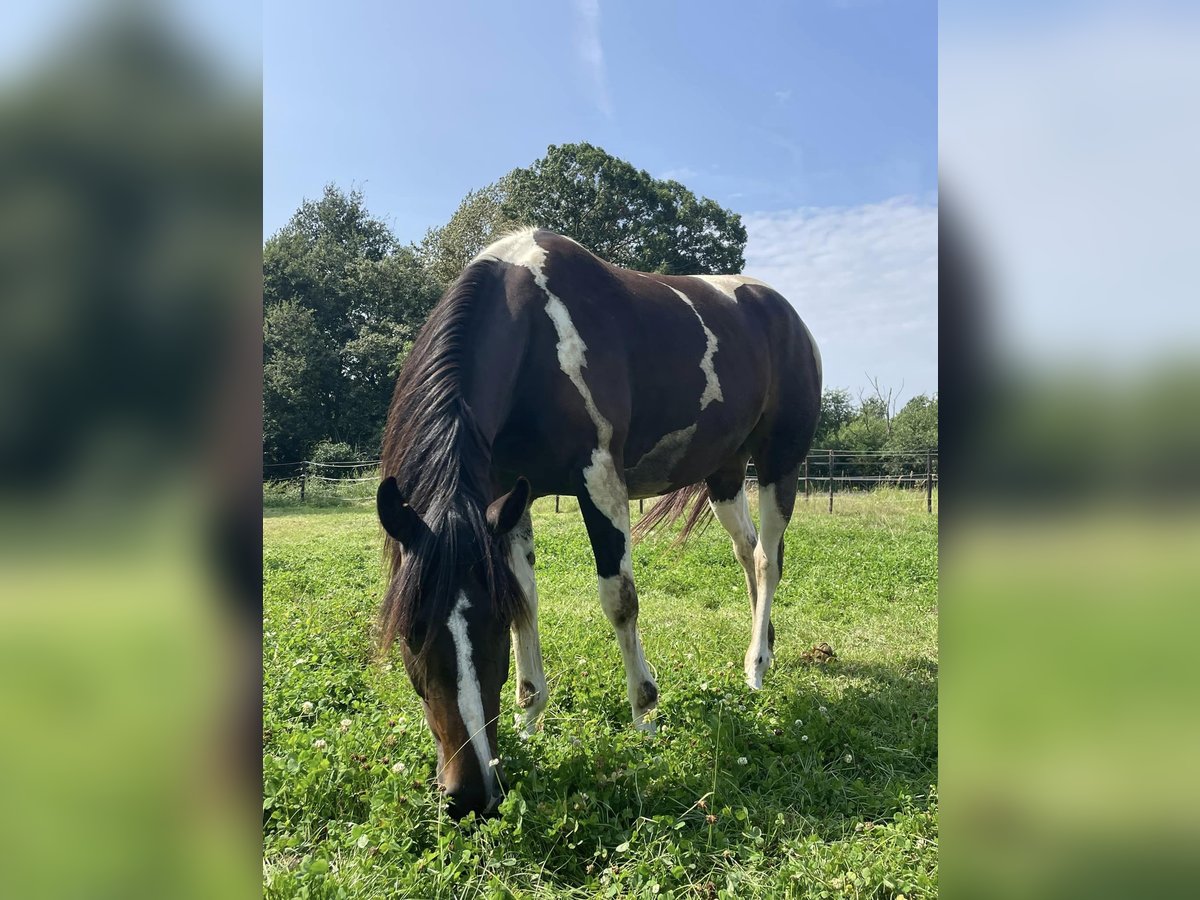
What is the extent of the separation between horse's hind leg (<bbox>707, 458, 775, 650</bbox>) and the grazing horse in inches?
0.5

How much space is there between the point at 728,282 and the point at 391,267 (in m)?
28.4

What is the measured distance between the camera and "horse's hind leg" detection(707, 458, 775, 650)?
522cm

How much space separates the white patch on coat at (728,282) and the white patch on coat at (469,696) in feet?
11.5

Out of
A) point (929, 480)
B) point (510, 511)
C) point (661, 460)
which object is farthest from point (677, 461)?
point (929, 480)

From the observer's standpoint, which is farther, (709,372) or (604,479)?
(709,372)

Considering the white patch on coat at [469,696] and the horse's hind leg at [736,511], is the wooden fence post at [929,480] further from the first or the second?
the white patch on coat at [469,696]

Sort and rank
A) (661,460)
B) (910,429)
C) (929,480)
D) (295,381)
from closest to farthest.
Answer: (661,460) → (929,480) → (910,429) → (295,381)

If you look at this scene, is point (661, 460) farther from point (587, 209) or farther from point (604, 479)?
point (587, 209)

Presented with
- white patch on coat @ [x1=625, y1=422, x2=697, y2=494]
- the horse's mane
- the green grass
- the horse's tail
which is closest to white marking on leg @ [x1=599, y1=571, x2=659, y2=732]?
the green grass

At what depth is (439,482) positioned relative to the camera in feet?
8.23
